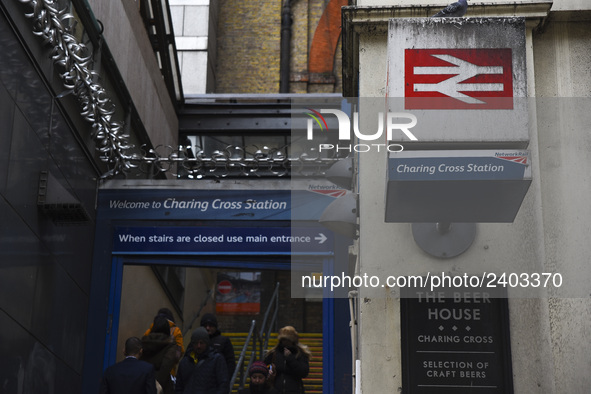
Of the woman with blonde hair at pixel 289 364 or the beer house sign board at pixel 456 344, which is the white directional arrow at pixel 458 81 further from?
the woman with blonde hair at pixel 289 364

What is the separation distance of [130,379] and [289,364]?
1.96 meters

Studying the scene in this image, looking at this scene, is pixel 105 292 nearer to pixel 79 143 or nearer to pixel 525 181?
pixel 79 143

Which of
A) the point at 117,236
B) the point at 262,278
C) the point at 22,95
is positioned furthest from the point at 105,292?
the point at 262,278

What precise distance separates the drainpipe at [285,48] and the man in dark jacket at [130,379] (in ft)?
49.0

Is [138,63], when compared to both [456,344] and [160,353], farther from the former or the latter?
[456,344]

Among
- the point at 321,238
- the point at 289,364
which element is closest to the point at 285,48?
the point at 321,238

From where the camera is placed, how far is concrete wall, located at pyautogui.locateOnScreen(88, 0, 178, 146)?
41.3 ft

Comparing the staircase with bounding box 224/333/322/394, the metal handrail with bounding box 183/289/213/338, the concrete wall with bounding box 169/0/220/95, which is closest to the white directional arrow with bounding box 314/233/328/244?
the staircase with bounding box 224/333/322/394

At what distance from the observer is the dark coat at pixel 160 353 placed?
984cm

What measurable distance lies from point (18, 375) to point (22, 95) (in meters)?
2.70

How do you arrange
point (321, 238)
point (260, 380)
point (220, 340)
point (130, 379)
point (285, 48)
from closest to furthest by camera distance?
point (130, 379) → point (260, 380) → point (220, 340) → point (321, 238) → point (285, 48)

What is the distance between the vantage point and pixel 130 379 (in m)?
8.49

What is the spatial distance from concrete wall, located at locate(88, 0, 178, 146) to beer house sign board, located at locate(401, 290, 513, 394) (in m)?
7.03

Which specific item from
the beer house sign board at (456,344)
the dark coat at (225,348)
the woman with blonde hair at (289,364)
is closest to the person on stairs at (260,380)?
the woman with blonde hair at (289,364)
